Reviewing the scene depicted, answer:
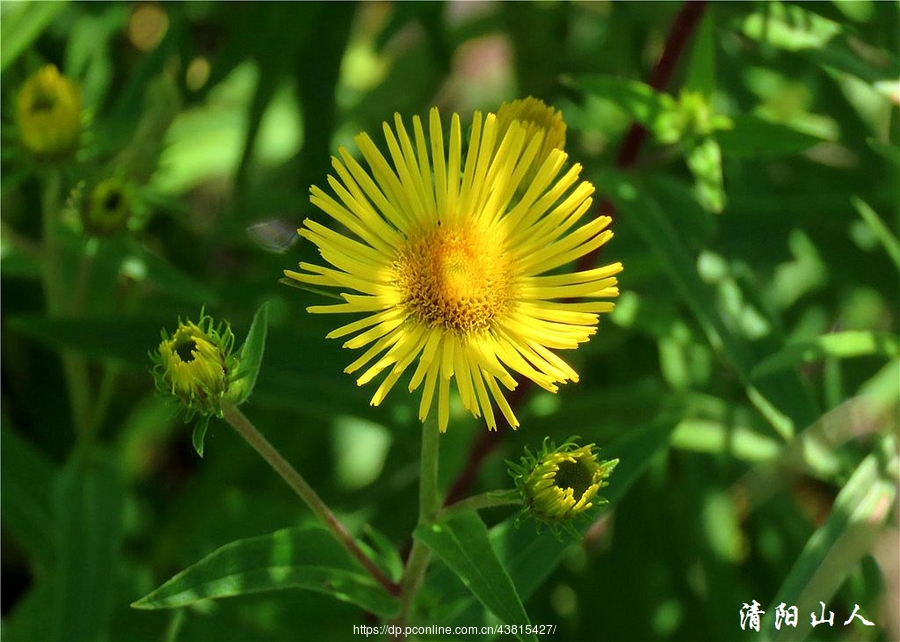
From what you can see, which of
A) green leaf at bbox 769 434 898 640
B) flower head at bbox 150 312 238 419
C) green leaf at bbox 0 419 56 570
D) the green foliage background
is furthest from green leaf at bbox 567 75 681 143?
green leaf at bbox 0 419 56 570

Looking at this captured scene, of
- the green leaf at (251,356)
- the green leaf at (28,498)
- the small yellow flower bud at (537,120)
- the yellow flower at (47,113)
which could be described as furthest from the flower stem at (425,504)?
the green leaf at (28,498)

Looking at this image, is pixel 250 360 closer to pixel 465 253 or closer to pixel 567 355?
pixel 465 253

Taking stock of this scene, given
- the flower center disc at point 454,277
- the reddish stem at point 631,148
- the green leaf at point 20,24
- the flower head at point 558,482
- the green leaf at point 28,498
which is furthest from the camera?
the green leaf at point 28,498

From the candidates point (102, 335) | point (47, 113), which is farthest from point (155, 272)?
point (47, 113)

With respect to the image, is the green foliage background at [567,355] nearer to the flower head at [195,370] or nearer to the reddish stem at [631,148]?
the reddish stem at [631,148]

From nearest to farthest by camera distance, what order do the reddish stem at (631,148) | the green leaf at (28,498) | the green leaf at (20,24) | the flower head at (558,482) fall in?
the flower head at (558,482), the green leaf at (20,24), the reddish stem at (631,148), the green leaf at (28,498)

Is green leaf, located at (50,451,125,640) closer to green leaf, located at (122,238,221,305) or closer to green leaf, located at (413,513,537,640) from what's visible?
green leaf, located at (122,238,221,305)

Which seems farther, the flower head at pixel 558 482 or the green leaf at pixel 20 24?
the green leaf at pixel 20 24
